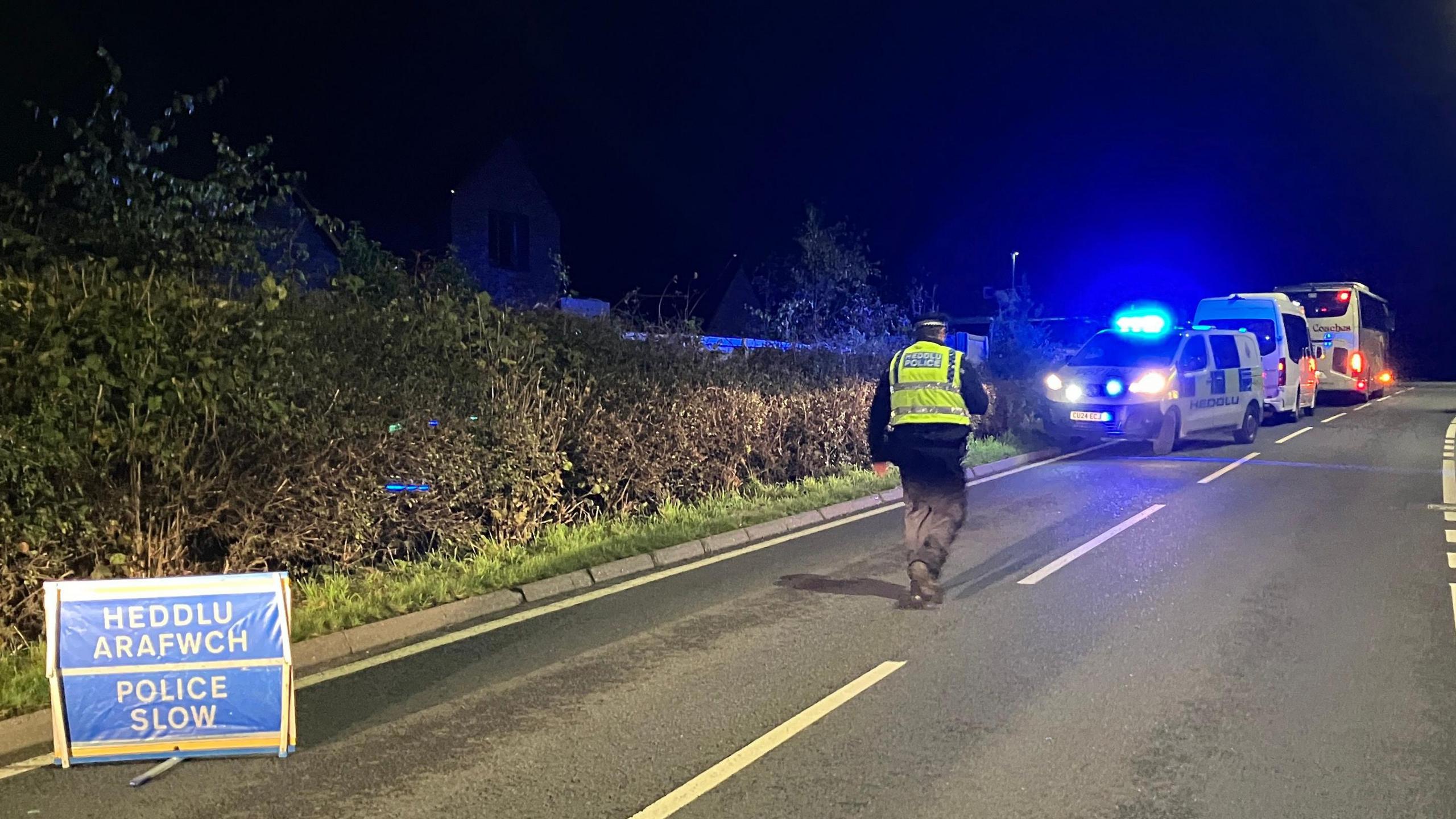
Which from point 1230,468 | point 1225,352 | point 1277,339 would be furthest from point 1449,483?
point 1277,339

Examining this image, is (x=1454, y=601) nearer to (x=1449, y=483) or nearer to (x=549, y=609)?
(x=549, y=609)

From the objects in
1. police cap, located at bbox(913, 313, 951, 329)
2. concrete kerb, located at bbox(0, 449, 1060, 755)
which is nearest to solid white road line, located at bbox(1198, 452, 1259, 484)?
concrete kerb, located at bbox(0, 449, 1060, 755)

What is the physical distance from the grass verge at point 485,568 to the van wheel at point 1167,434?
23.1 feet

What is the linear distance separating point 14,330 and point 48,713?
218cm

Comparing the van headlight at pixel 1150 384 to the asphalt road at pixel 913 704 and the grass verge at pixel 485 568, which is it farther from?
the asphalt road at pixel 913 704

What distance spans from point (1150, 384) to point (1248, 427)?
4.38m

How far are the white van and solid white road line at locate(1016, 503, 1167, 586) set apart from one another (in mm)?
11732

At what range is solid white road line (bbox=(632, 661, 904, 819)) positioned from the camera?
4.12m

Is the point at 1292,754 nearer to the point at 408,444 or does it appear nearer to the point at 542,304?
the point at 408,444

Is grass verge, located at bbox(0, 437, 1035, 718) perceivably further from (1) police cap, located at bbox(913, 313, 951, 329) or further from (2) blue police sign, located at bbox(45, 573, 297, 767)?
(1) police cap, located at bbox(913, 313, 951, 329)

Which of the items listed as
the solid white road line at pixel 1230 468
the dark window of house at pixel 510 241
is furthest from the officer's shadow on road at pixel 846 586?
the dark window of house at pixel 510 241

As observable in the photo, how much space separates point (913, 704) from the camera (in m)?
5.23

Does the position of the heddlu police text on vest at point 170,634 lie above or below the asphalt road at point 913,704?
above

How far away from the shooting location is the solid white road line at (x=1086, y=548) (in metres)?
8.00
